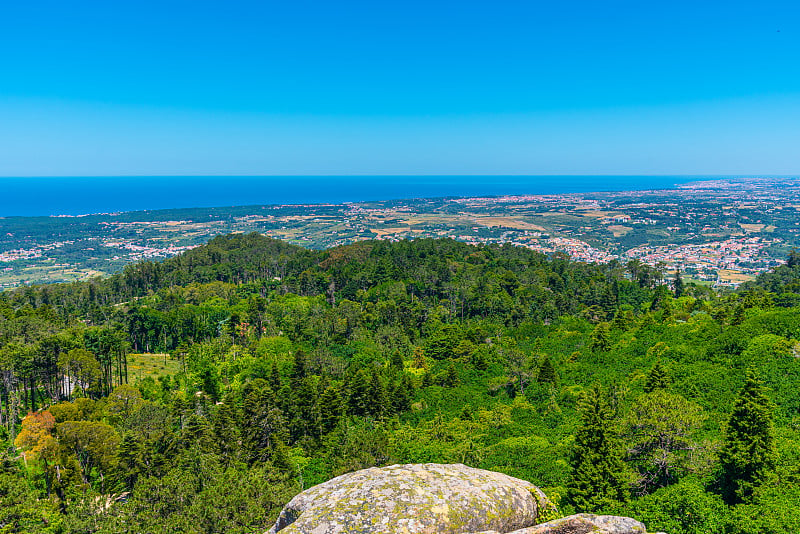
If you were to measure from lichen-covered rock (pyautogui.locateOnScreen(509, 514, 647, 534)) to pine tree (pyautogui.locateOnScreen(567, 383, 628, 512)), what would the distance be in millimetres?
10297

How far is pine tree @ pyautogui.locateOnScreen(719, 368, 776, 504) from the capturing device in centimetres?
1784

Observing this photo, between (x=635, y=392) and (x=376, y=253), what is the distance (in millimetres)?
84193

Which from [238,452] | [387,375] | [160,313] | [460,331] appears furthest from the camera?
[160,313]

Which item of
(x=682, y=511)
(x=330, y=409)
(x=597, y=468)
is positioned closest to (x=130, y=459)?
(x=330, y=409)

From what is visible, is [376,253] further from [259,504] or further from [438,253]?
[259,504]

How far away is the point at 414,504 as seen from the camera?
34.2 ft

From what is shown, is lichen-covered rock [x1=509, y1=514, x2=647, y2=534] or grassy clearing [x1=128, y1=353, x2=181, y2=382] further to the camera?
grassy clearing [x1=128, y1=353, x2=181, y2=382]

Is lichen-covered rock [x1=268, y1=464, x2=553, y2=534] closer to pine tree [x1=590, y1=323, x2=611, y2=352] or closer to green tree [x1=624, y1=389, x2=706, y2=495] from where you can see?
green tree [x1=624, y1=389, x2=706, y2=495]

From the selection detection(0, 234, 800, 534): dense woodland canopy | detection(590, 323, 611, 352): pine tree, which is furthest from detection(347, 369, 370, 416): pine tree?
detection(590, 323, 611, 352): pine tree

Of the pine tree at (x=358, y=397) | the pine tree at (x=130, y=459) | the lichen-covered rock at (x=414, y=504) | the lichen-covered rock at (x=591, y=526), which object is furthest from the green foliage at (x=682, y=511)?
the pine tree at (x=130, y=459)

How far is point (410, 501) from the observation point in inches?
414

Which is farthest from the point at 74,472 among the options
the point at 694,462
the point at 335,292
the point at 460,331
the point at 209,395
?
the point at 335,292

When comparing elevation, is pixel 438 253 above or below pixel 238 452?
above

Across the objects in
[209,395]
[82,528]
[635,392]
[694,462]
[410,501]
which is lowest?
[209,395]
